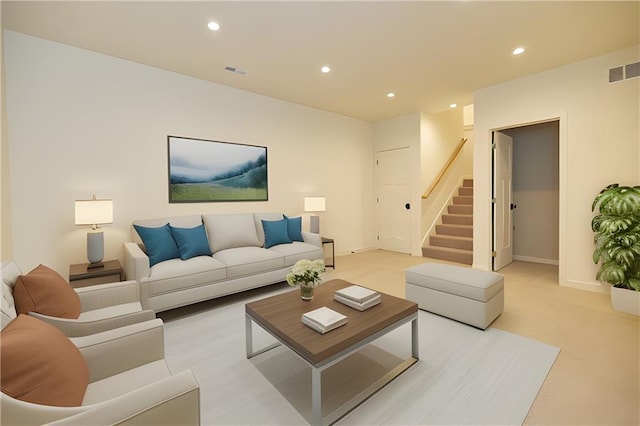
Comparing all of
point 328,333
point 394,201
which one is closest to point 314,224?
point 394,201

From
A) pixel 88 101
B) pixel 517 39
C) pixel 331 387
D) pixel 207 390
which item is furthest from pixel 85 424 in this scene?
pixel 517 39

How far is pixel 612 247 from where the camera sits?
116 inches

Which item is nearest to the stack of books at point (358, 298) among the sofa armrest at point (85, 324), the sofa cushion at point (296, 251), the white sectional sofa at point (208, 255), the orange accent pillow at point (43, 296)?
the sofa armrest at point (85, 324)

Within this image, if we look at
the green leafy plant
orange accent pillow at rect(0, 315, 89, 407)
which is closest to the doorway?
the green leafy plant

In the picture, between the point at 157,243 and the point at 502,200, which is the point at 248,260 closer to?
the point at 157,243

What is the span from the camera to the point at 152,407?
2.97ft

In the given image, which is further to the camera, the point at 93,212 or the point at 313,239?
the point at 313,239

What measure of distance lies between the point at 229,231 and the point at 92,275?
1470mm

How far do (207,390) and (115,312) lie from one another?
0.86 meters

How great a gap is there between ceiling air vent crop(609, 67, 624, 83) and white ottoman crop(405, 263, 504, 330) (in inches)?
110

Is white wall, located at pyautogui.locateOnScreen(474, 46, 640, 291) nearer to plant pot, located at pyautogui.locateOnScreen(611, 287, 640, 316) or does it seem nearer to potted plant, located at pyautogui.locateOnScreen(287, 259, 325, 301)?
plant pot, located at pyautogui.locateOnScreen(611, 287, 640, 316)

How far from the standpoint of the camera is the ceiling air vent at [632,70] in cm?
306

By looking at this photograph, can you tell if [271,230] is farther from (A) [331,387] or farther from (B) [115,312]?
(A) [331,387]

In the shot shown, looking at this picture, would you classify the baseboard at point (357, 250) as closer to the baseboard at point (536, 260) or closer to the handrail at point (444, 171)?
the handrail at point (444, 171)
